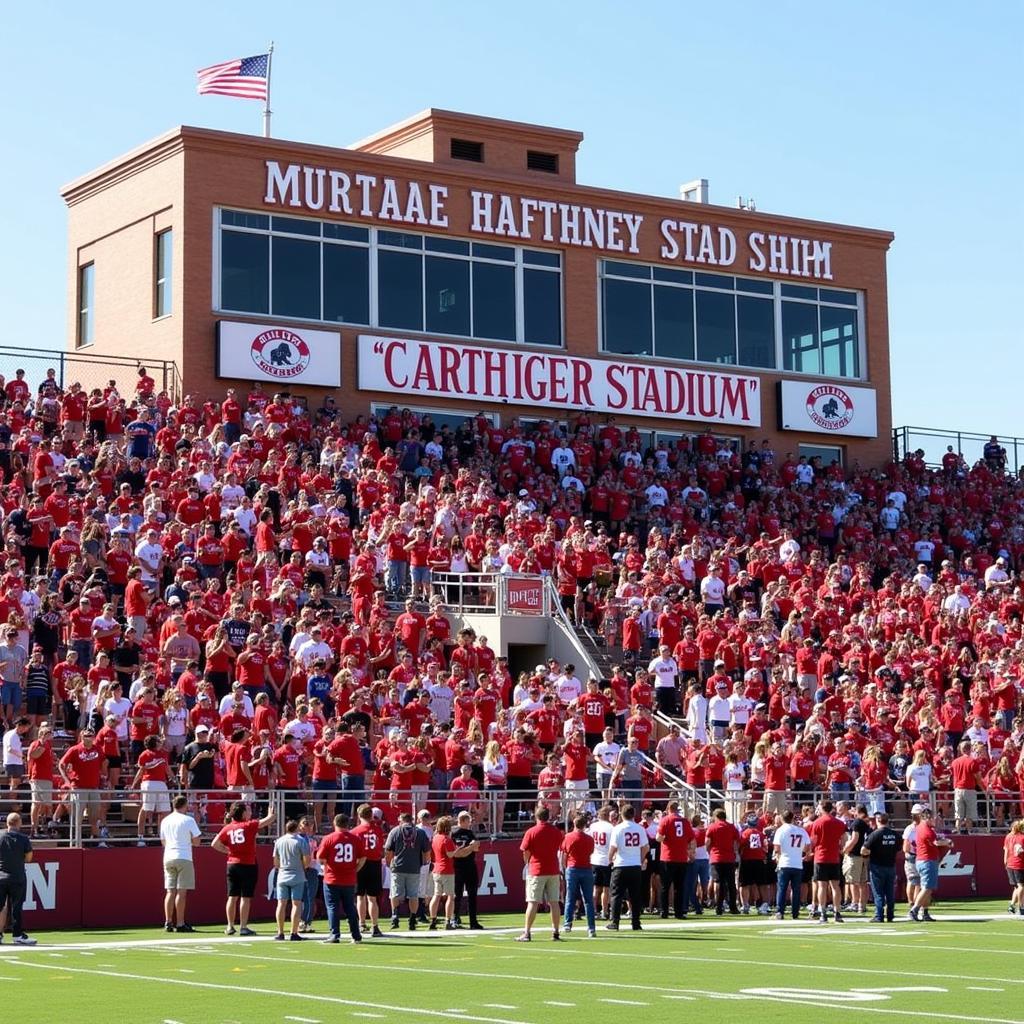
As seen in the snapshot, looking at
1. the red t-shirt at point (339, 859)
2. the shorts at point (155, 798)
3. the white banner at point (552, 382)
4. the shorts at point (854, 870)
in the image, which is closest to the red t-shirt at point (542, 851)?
the red t-shirt at point (339, 859)

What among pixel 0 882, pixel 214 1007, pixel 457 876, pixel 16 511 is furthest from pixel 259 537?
pixel 214 1007

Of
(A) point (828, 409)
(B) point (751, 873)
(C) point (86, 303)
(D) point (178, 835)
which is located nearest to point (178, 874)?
(D) point (178, 835)

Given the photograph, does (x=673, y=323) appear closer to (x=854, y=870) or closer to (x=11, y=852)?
(x=854, y=870)

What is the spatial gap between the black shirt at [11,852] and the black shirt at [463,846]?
5.11 m

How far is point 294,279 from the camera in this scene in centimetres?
4072

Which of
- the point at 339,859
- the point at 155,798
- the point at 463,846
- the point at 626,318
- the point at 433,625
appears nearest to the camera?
the point at 339,859

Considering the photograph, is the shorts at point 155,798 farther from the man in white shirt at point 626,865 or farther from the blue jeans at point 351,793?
the man in white shirt at point 626,865

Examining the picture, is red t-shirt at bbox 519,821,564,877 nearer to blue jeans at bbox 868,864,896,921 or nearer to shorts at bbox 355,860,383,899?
shorts at bbox 355,860,383,899

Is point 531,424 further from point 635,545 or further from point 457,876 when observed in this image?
point 457,876

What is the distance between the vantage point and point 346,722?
2562cm

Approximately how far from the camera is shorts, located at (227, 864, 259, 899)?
2194 cm

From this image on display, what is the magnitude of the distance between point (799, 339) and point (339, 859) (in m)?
29.3

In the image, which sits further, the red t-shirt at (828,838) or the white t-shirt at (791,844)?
the white t-shirt at (791,844)

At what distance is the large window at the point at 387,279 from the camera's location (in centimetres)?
4031
